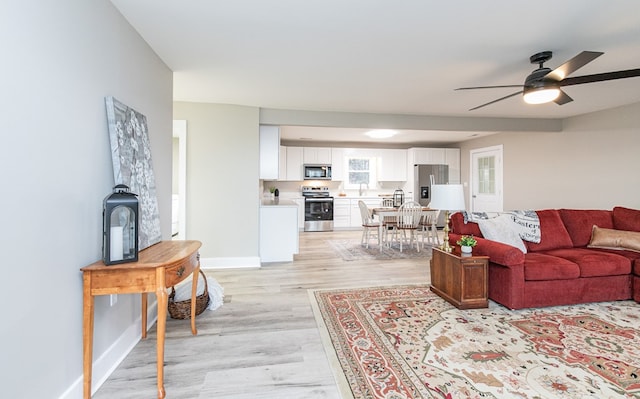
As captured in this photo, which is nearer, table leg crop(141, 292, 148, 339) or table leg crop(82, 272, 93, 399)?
table leg crop(82, 272, 93, 399)

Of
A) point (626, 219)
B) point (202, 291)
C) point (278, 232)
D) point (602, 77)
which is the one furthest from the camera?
point (278, 232)

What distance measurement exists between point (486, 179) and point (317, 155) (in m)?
4.19

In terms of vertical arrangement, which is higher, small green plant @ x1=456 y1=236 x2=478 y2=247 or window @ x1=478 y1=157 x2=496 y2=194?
window @ x1=478 y1=157 x2=496 y2=194

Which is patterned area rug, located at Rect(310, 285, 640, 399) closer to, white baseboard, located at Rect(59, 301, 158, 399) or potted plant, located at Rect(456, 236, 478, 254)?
potted plant, located at Rect(456, 236, 478, 254)

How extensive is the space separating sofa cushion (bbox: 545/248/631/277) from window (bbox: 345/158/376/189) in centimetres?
538

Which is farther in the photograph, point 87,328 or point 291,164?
point 291,164

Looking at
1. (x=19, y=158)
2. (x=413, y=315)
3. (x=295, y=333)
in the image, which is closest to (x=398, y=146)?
(x=413, y=315)

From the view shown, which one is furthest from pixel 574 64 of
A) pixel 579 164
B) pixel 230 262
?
pixel 230 262

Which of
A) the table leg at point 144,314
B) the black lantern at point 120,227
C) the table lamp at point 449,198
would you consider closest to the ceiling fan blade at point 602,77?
the table lamp at point 449,198

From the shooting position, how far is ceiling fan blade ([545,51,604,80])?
1.97 m

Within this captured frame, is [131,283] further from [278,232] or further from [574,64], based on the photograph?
[574,64]

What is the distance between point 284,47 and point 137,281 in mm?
2106

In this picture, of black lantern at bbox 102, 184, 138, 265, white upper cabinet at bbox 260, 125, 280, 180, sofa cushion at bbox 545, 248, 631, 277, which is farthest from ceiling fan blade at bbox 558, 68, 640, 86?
white upper cabinet at bbox 260, 125, 280, 180

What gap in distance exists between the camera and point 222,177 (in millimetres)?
4254
